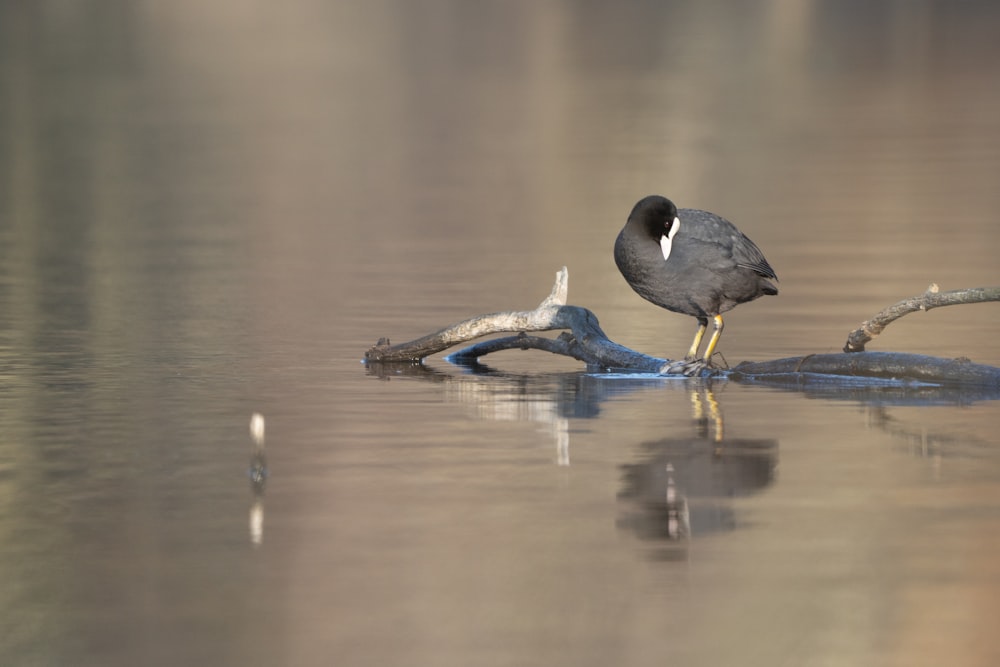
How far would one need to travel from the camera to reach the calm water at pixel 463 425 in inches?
370

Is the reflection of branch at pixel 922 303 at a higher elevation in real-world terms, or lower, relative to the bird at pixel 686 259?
lower

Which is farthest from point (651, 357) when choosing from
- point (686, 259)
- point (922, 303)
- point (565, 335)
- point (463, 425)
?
point (463, 425)

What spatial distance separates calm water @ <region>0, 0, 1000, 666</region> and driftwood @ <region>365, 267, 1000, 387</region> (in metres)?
0.28

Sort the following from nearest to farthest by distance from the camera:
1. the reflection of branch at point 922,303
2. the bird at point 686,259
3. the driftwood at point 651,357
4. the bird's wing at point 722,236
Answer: the reflection of branch at point 922,303
the driftwood at point 651,357
the bird at point 686,259
the bird's wing at point 722,236

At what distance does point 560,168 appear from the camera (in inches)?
1668

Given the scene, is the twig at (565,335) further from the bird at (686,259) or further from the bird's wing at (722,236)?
the bird's wing at (722,236)

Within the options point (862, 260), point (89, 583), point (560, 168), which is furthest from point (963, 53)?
point (89, 583)

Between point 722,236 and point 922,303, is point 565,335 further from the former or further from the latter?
point 922,303

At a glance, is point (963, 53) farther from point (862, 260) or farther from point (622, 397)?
point (622, 397)

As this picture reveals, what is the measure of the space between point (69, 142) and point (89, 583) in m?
39.7

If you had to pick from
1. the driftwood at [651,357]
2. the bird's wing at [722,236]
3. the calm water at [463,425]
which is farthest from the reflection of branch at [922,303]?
the bird's wing at [722,236]

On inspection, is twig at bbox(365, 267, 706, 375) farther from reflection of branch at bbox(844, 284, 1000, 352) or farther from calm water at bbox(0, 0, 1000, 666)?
reflection of branch at bbox(844, 284, 1000, 352)

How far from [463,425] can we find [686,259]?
2526 millimetres

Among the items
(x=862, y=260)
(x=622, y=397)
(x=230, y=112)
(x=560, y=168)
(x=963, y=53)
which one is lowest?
(x=622, y=397)
